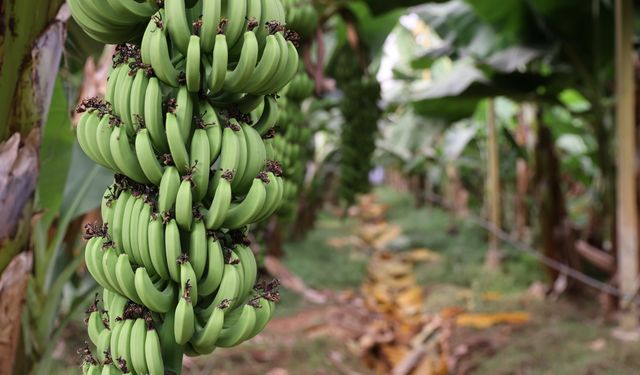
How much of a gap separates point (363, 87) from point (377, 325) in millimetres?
1837

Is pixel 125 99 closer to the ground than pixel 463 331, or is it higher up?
higher up

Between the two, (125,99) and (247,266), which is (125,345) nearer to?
(247,266)

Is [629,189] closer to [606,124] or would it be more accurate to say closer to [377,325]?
[606,124]

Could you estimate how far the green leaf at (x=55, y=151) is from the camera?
5.16 feet

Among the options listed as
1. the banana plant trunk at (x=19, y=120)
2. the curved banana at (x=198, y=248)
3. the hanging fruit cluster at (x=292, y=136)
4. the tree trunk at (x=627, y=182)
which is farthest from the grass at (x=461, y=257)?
the curved banana at (x=198, y=248)

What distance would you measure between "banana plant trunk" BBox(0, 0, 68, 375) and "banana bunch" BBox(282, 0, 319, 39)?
65 cm

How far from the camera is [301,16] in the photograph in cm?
184

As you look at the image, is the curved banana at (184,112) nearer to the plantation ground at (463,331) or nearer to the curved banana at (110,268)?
the curved banana at (110,268)

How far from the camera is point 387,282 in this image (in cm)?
596

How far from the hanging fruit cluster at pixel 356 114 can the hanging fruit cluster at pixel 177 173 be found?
7.00ft

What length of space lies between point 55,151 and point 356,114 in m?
1.73

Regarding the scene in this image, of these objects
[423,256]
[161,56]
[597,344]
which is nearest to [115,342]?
[161,56]

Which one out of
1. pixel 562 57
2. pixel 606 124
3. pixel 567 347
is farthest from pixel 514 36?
pixel 567 347

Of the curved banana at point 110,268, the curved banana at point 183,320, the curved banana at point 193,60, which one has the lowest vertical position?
the curved banana at point 183,320
